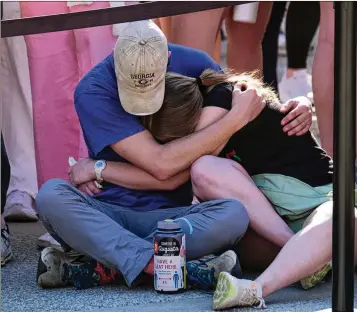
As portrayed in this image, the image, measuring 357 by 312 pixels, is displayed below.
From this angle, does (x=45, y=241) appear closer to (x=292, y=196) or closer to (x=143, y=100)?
(x=143, y=100)

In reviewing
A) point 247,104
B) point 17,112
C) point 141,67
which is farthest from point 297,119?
point 17,112

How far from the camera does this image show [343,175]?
2299 mm

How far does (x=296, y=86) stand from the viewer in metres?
6.42

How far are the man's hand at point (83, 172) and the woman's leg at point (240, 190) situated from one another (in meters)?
0.38

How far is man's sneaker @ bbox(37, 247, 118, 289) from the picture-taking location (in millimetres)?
3199

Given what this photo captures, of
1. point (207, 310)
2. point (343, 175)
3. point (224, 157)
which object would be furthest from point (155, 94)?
point (343, 175)

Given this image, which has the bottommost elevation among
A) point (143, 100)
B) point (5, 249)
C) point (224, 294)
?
point (5, 249)

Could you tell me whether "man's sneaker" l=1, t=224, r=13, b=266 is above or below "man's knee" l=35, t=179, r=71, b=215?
below

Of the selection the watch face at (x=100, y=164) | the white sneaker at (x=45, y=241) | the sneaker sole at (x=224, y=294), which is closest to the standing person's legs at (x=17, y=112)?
the white sneaker at (x=45, y=241)

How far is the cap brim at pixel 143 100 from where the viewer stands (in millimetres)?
3246

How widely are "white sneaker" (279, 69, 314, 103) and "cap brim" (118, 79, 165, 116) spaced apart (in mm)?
3081

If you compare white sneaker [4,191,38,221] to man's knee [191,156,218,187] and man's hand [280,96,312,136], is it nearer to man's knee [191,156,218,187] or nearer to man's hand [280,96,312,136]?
man's knee [191,156,218,187]

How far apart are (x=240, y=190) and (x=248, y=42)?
1.74 m

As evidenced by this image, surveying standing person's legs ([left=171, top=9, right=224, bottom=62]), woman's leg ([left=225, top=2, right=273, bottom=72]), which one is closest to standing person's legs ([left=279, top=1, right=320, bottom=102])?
woman's leg ([left=225, top=2, right=273, bottom=72])
